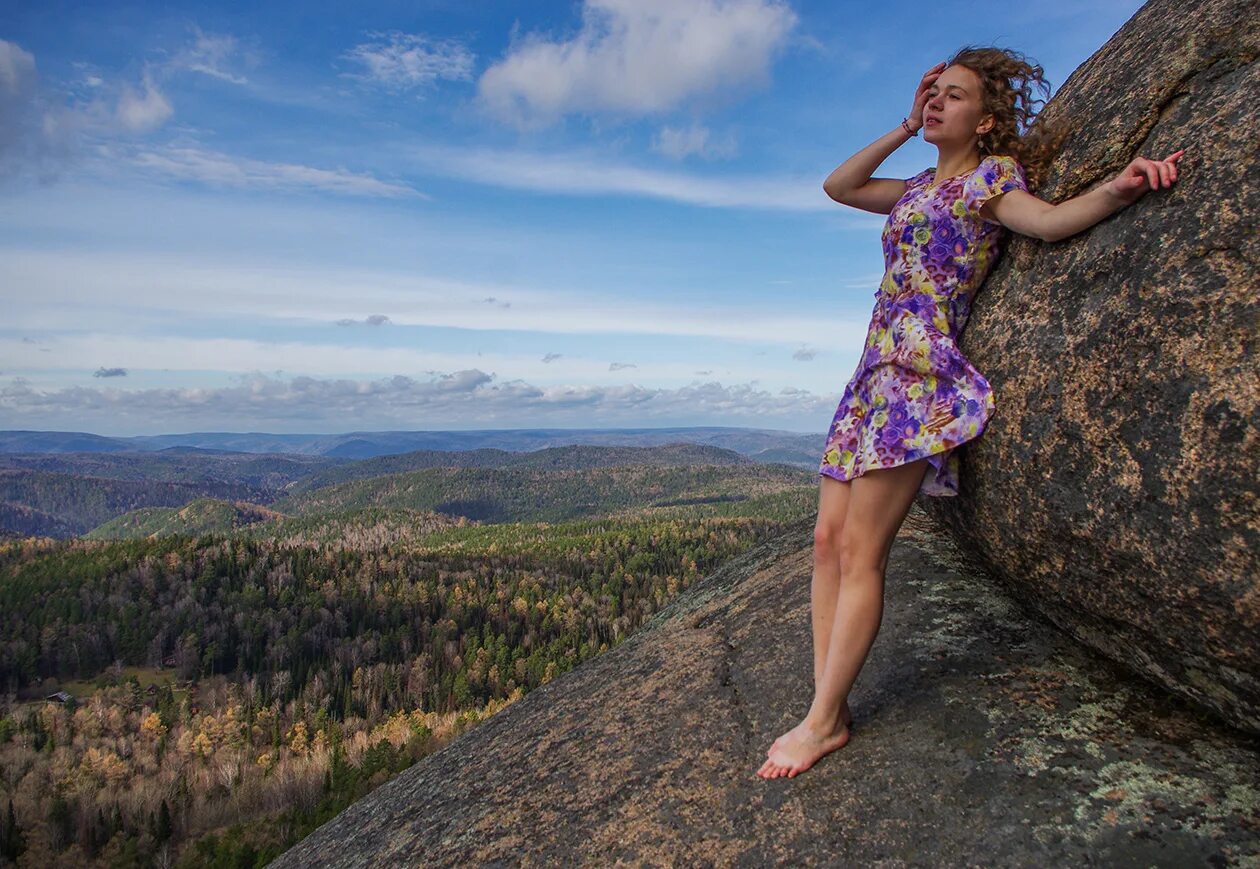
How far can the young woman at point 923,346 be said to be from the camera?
496cm

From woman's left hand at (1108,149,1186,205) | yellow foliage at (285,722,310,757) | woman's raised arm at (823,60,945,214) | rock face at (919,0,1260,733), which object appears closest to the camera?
rock face at (919,0,1260,733)

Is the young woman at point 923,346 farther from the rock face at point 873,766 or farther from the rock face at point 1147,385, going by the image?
the rock face at point 873,766

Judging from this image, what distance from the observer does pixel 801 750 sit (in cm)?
520

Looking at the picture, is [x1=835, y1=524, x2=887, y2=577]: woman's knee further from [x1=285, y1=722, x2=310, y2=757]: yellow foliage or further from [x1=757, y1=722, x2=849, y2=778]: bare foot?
[x1=285, y1=722, x2=310, y2=757]: yellow foliage

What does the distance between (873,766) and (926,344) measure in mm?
2736

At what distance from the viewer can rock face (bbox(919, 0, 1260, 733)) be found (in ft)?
13.4

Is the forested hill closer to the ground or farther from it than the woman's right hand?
closer to the ground

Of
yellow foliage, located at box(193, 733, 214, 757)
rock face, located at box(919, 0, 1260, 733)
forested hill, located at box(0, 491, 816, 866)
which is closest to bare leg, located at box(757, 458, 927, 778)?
rock face, located at box(919, 0, 1260, 733)

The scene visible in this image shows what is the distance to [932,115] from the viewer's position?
5.43 meters

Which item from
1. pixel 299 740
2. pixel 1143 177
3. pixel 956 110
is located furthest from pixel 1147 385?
pixel 299 740

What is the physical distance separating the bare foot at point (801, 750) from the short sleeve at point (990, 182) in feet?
11.8

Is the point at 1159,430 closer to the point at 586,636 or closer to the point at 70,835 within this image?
the point at 70,835

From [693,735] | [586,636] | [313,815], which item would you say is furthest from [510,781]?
[586,636]

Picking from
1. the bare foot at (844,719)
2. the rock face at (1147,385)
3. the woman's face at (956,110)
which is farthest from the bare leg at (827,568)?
the woman's face at (956,110)
